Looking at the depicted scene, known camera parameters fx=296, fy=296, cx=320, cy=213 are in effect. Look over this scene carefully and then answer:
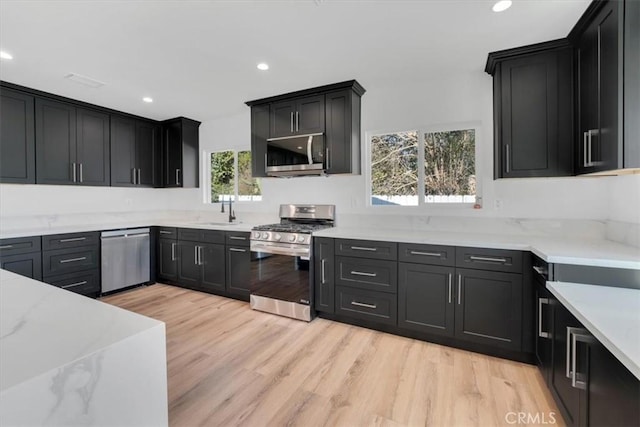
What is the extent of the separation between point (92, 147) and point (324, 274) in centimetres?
350

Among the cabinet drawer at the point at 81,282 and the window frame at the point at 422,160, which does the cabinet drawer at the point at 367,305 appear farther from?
the cabinet drawer at the point at 81,282

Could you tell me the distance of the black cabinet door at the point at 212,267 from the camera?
3717 millimetres

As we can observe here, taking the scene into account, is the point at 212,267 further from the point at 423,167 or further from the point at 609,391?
the point at 609,391

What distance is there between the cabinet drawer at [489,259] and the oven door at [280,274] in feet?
4.72

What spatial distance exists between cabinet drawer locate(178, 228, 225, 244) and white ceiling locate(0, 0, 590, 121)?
5.67 ft

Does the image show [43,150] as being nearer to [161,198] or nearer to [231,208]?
[161,198]

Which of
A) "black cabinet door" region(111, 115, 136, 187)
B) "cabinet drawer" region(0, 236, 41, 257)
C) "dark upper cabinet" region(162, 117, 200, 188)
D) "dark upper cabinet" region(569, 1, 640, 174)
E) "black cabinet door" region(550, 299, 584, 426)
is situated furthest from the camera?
"dark upper cabinet" region(162, 117, 200, 188)

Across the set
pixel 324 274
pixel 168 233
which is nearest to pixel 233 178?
pixel 168 233

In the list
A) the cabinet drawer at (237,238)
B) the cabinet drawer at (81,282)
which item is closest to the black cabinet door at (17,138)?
the cabinet drawer at (81,282)

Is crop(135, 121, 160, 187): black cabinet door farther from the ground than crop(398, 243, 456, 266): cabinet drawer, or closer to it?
farther from the ground

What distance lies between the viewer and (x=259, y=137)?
3695 mm

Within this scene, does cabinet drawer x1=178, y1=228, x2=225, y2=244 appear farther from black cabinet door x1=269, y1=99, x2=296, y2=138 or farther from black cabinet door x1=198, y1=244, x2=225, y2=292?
black cabinet door x1=269, y1=99, x2=296, y2=138

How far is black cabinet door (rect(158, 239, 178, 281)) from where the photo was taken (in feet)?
13.6

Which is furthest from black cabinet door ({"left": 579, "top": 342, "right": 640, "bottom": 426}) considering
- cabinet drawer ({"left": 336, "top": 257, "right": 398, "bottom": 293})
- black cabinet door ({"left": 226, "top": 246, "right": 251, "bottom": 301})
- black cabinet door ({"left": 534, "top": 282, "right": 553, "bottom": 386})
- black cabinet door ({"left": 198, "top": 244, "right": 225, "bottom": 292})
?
black cabinet door ({"left": 198, "top": 244, "right": 225, "bottom": 292})
